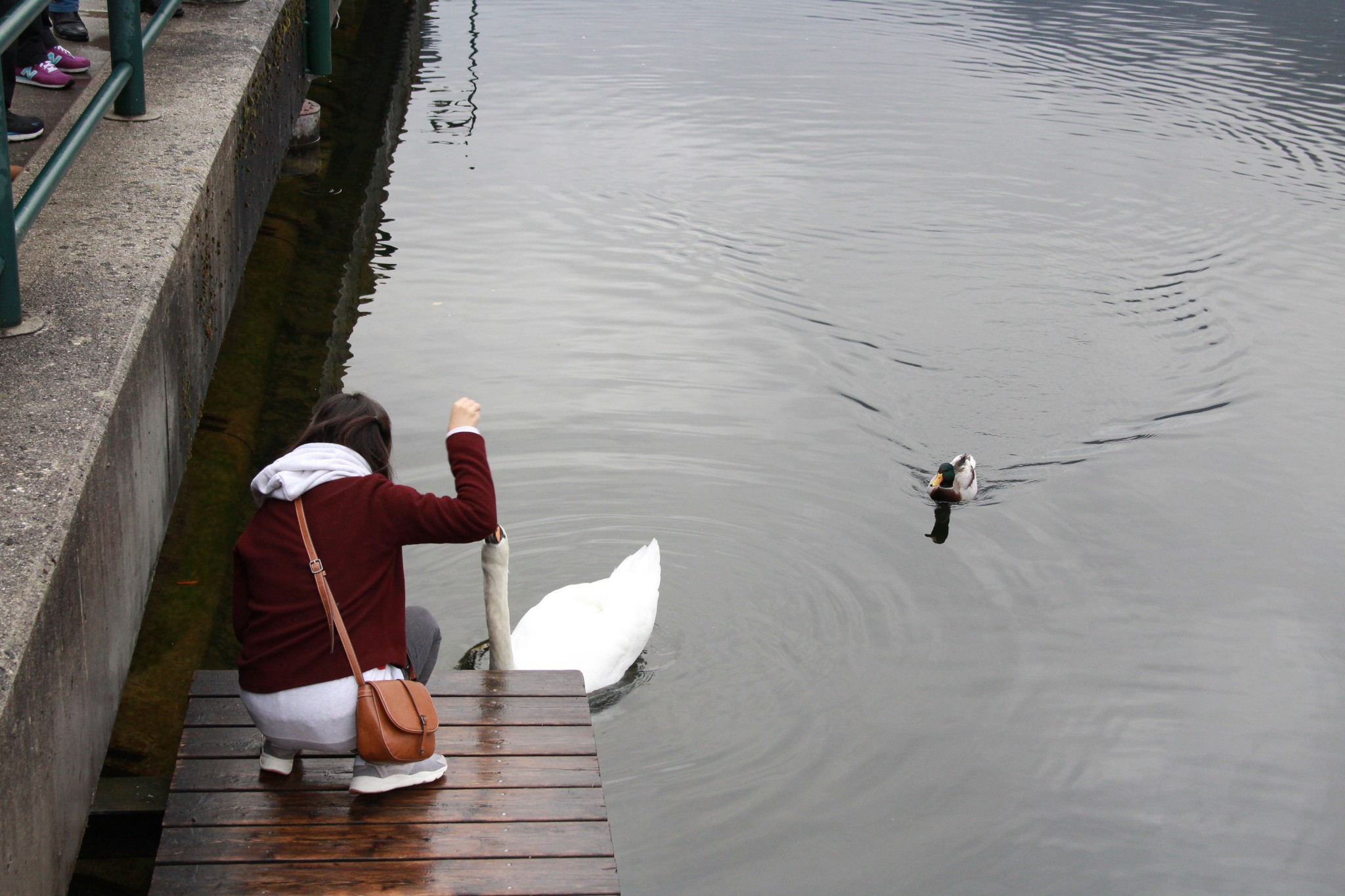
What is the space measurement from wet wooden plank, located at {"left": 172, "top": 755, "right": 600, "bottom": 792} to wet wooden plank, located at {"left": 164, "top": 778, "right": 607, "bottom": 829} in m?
0.03

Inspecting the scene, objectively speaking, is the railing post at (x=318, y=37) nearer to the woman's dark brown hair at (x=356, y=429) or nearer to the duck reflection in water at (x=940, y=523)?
the duck reflection in water at (x=940, y=523)

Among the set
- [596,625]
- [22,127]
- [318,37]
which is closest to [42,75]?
[22,127]

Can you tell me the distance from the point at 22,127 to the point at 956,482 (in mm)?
5291

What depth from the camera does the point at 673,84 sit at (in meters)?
17.5

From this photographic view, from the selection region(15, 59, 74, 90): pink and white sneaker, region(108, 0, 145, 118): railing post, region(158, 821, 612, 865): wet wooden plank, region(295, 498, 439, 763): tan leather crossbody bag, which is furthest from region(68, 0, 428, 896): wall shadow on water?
region(15, 59, 74, 90): pink and white sneaker

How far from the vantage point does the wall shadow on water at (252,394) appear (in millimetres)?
4398

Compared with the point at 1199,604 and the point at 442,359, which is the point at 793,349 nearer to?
the point at 442,359

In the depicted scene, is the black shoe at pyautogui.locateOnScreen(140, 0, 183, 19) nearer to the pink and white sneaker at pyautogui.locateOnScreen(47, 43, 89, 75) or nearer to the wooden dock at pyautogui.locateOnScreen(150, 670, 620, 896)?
the pink and white sneaker at pyautogui.locateOnScreen(47, 43, 89, 75)

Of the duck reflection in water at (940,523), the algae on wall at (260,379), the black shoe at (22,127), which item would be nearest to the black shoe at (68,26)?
the black shoe at (22,127)

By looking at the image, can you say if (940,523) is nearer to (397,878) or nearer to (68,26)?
(397,878)

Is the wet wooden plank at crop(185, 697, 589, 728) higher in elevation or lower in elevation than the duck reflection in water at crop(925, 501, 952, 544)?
higher

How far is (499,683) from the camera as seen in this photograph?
417cm

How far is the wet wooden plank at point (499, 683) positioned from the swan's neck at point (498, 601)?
45 centimetres

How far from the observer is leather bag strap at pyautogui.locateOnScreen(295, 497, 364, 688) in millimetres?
3174
